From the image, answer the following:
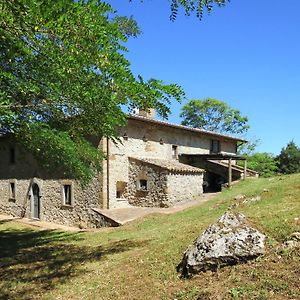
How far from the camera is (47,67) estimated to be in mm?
8406

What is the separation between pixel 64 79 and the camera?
333 inches

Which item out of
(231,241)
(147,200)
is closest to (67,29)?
(231,241)

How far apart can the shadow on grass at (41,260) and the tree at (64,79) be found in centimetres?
285

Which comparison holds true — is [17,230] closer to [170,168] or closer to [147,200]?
[147,200]

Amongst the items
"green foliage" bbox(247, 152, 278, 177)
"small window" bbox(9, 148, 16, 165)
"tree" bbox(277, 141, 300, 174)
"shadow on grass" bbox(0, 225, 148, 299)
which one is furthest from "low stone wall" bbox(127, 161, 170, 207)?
"tree" bbox(277, 141, 300, 174)

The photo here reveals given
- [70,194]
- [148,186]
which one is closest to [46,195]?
[70,194]

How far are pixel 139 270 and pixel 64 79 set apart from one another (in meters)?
5.21

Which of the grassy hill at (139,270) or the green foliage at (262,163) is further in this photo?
the green foliage at (262,163)

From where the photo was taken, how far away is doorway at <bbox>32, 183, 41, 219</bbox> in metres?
24.4

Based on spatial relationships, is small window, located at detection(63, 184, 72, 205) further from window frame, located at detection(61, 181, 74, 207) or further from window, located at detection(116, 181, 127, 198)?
window, located at detection(116, 181, 127, 198)

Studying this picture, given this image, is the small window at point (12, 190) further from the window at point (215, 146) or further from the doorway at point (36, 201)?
the window at point (215, 146)

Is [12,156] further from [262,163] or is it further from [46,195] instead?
[262,163]

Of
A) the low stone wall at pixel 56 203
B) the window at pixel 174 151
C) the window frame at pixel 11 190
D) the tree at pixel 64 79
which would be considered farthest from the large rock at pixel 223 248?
the window frame at pixel 11 190

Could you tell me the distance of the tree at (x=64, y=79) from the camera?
240 inches
